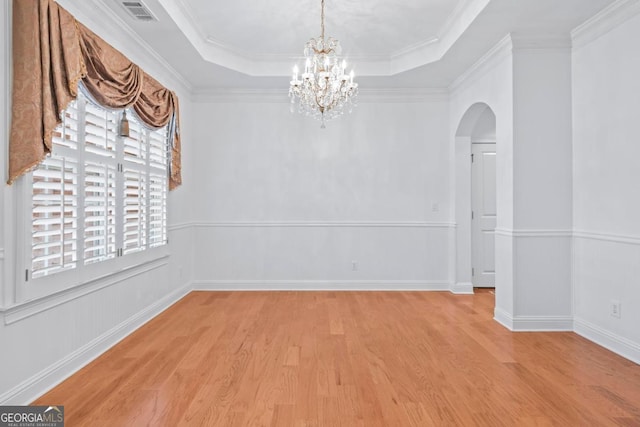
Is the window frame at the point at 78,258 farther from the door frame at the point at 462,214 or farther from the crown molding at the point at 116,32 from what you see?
the door frame at the point at 462,214

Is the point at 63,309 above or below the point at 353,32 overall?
below

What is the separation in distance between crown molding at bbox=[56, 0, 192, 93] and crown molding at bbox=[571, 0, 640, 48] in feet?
14.4

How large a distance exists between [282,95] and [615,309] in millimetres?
4810

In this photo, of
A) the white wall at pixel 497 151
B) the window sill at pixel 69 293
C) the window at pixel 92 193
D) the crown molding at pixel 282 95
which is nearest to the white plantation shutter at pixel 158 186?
the window at pixel 92 193

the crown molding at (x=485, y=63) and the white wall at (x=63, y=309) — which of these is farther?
the crown molding at (x=485, y=63)

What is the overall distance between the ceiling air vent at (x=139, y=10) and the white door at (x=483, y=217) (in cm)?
475

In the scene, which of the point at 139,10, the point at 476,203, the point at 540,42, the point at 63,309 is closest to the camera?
the point at 63,309

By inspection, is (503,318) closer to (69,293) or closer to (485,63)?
(485,63)

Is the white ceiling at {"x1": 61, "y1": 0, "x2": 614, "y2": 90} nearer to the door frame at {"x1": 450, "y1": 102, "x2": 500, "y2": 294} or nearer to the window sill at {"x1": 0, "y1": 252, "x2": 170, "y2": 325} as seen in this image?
the door frame at {"x1": 450, "y1": 102, "x2": 500, "y2": 294}

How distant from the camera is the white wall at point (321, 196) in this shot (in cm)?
597

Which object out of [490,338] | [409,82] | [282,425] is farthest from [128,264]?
[409,82]

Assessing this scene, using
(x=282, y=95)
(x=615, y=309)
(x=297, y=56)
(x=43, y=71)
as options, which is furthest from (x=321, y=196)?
(x=43, y=71)

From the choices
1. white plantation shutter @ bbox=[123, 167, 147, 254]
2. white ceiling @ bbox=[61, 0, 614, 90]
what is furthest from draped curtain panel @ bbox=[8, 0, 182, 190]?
white plantation shutter @ bbox=[123, 167, 147, 254]

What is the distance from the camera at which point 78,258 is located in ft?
10.0
